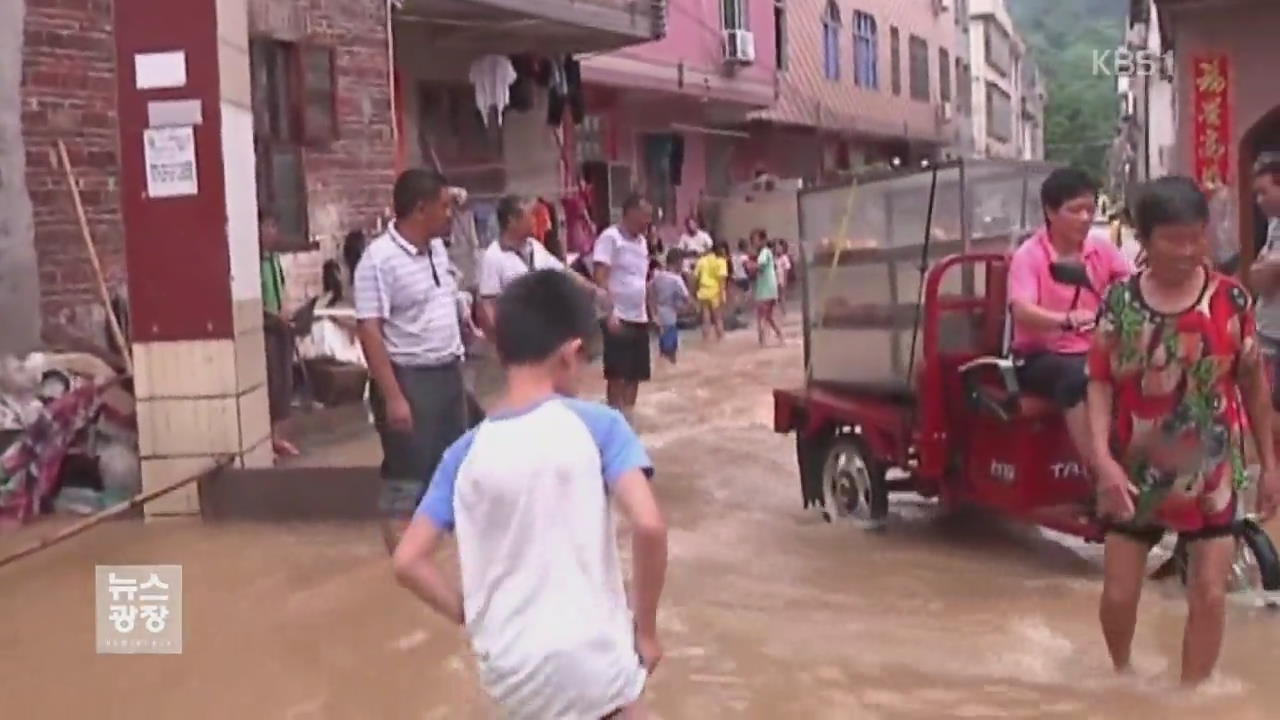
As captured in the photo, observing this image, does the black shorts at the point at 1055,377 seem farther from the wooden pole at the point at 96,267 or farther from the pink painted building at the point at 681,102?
the pink painted building at the point at 681,102

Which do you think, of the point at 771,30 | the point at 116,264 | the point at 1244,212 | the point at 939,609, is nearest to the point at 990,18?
the point at 771,30

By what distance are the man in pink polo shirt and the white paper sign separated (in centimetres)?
413

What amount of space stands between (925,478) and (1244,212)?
7698mm

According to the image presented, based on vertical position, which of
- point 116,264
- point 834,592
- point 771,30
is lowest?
point 834,592

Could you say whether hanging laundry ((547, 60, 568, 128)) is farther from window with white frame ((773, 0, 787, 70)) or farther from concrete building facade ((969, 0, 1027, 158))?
concrete building facade ((969, 0, 1027, 158))

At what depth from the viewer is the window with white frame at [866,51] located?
3700cm

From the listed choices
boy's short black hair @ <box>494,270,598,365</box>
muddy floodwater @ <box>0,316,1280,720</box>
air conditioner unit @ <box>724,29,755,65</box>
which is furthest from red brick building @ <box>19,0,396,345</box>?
air conditioner unit @ <box>724,29,755,65</box>

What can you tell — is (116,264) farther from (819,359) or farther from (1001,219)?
(1001,219)

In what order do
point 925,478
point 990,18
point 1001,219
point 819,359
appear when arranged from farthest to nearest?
point 990,18 → point 819,359 → point 1001,219 → point 925,478

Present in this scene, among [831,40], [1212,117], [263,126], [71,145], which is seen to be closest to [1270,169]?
[71,145]

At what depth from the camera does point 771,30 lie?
2986cm

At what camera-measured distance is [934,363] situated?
723cm

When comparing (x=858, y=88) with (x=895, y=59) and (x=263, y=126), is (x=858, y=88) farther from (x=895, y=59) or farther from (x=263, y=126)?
(x=263, y=126)

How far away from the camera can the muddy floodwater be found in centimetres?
565
